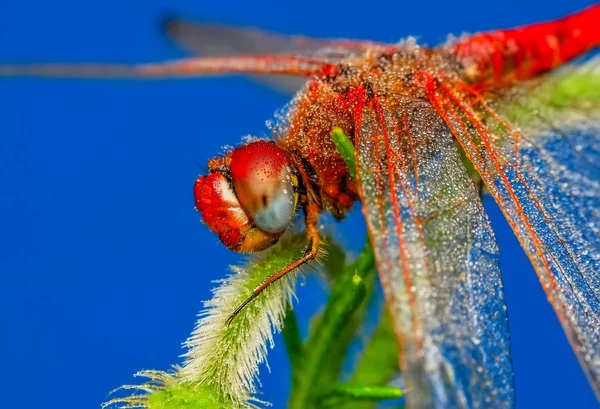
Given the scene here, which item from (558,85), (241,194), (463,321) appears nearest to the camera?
(463,321)

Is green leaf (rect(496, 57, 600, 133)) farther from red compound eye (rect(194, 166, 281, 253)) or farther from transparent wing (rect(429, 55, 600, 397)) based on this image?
red compound eye (rect(194, 166, 281, 253))

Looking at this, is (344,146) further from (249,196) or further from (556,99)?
(556,99)

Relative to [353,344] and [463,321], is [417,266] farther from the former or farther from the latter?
[353,344]

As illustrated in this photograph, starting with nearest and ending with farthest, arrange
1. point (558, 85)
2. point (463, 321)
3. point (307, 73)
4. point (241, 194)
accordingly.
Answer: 1. point (463, 321)
2. point (241, 194)
3. point (307, 73)
4. point (558, 85)

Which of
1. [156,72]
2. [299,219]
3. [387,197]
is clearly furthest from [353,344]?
[156,72]

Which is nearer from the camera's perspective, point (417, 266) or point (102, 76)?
point (417, 266)

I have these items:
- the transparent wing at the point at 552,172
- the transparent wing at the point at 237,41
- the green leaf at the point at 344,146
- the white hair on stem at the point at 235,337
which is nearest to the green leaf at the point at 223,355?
the white hair on stem at the point at 235,337

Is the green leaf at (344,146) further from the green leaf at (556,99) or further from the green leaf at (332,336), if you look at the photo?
the green leaf at (556,99)

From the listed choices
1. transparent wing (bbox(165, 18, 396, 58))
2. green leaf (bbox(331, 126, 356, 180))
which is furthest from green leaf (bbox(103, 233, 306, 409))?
→ transparent wing (bbox(165, 18, 396, 58))
